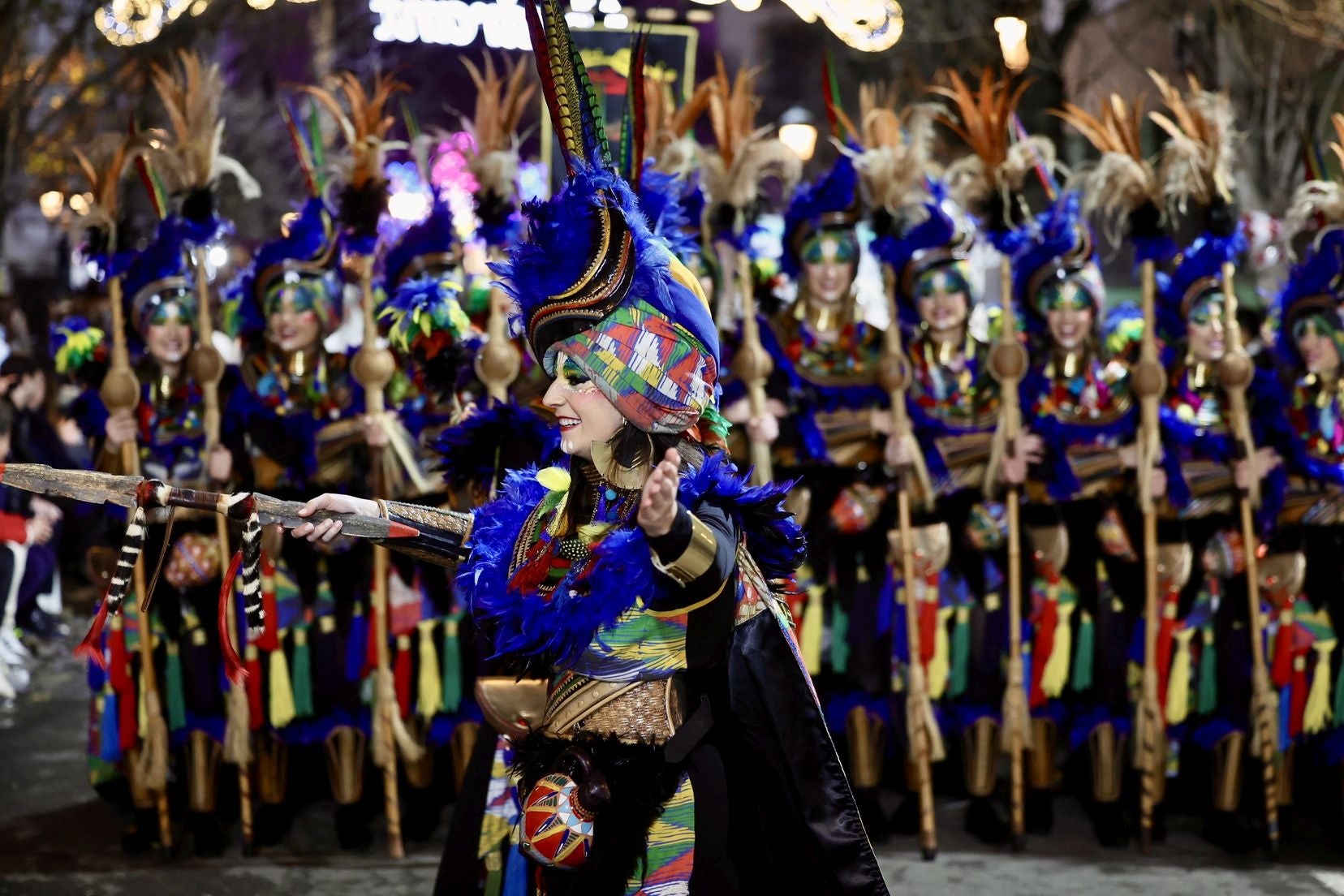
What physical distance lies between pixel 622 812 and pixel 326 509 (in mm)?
800

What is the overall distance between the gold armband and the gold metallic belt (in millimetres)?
355

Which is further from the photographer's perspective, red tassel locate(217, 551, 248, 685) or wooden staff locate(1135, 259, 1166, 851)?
wooden staff locate(1135, 259, 1166, 851)

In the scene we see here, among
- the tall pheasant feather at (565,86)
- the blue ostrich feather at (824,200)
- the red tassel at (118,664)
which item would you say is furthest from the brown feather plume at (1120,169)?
the red tassel at (118,664)

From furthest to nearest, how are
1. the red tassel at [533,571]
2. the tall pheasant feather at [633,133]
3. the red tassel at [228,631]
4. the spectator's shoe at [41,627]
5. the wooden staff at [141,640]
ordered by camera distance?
the spectator's shoe at [41,627] → the wooden staff at [141,640] → the tall pheasant feather at [633,133] → the red tassel at [533,571] → the red tassel at [228,631]

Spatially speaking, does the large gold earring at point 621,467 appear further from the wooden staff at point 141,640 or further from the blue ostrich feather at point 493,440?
the wooden staff at point 141,640

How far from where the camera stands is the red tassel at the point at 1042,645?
17.4 ft

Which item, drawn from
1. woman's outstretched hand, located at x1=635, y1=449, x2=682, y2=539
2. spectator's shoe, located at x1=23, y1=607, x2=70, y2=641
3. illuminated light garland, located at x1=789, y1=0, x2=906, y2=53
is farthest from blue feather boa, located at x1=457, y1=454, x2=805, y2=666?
illuminated light garland, located at x1=789, y1=0, x2=906, y2=53

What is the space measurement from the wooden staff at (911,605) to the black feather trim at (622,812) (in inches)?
94.3

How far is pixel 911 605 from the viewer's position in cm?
505

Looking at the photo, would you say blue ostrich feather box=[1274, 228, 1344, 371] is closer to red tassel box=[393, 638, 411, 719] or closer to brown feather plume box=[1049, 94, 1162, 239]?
brown feather plume box=[1049, 94, 1162, 239]

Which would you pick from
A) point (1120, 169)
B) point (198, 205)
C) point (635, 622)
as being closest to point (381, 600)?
point (198, 205)

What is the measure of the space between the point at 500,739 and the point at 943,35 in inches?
377

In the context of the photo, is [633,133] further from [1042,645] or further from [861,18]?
[861,18]

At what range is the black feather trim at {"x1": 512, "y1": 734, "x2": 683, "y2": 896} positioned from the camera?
2.73m
